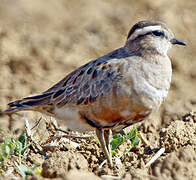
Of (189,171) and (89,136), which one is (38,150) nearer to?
(89,136)

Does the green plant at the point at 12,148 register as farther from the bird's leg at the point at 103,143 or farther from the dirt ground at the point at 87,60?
the bird's leg at the point at 103,143

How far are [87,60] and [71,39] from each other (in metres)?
1.21

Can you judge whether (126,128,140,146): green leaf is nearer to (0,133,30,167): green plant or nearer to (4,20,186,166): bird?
(4,20,186,166): bird

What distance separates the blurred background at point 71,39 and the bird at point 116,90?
2.25m

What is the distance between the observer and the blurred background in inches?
398

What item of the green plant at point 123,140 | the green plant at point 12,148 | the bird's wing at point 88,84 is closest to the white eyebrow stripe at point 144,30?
the bird's wing at point 88,84

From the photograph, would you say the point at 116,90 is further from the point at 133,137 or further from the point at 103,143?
the point at 133,137

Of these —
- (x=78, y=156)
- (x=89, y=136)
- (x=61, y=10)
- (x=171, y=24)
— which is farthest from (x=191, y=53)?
(x=78, y=156)

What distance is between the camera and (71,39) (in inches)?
488

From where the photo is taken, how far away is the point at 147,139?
288 inches

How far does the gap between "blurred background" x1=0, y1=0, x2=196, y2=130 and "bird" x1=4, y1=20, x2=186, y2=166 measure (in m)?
2.25

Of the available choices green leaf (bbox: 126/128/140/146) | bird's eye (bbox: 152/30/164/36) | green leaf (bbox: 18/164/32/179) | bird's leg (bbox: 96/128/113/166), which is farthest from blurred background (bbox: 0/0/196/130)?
green leaf (bbox: 18/164/32/179)

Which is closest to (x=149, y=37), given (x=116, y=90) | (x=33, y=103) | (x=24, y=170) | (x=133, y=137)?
(x=116, y=90)

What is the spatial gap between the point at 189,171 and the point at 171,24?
26.6ft
